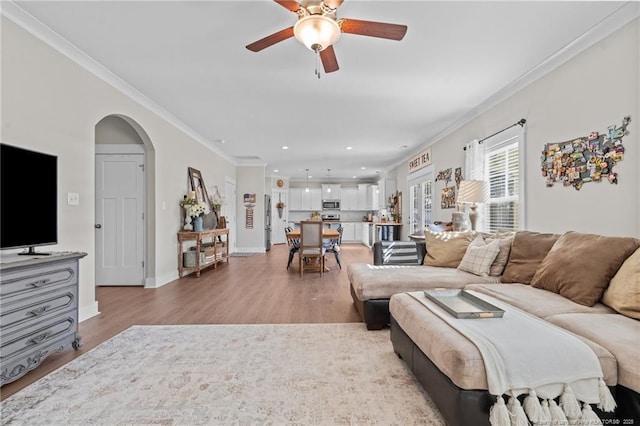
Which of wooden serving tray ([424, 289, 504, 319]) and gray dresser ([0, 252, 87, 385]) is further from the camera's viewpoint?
gray dresser ([0, 252, 87, 385])

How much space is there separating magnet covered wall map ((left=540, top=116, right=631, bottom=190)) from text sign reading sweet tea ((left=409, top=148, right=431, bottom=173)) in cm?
320

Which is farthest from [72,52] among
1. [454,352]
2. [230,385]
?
[454,352]

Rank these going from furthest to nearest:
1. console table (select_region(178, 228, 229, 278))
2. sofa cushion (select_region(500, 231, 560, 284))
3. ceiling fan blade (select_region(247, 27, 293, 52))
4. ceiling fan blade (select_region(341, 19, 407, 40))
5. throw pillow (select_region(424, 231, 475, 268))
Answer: console table (select_region(178, 228, 229, 278)) → throw pillow (select_region(424, 231, 475, 268)) → sofa cushion (select_region(500, 231, 560, 284)) → ceiling fan blade (select_region(247, 27, 293, 52)) → ceiling fan blade (select_region(341, 19, 407, 40))

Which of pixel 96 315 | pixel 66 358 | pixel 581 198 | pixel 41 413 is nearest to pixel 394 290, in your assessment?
pixel 581 198

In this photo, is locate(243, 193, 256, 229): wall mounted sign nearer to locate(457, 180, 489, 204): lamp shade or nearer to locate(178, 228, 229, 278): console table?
locate(178, 228, 229, 278): console table

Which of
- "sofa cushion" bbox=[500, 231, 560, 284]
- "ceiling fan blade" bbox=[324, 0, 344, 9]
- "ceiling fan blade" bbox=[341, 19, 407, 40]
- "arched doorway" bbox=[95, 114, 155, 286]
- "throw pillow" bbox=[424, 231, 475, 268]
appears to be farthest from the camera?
"arched doorway" bbox=[95, 114, 155, 286]

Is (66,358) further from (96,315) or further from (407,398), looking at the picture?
(407,398)

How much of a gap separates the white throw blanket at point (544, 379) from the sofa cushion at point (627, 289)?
667 mm

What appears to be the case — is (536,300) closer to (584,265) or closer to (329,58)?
(584,265)

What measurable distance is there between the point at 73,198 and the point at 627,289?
4.44 m

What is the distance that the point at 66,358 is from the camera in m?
2.21

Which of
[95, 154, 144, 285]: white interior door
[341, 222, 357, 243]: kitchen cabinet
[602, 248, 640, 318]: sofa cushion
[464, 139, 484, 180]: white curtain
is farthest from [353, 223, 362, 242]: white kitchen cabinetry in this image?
[602, 248, 640, 318]: sofa cushion

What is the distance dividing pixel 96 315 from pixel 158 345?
1.24m

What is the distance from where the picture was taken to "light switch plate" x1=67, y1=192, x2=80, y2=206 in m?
2.82
